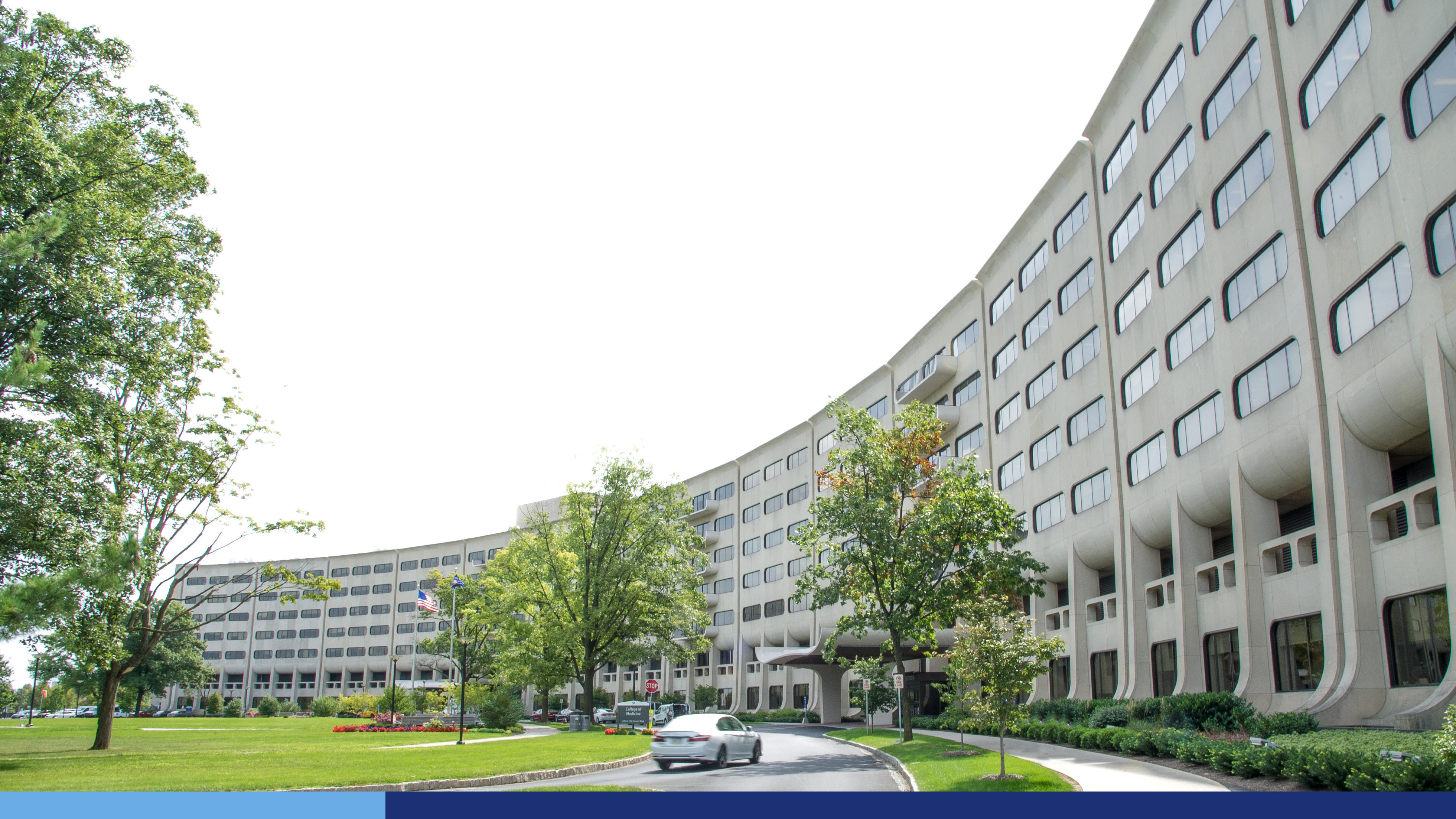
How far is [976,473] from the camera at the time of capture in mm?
33875

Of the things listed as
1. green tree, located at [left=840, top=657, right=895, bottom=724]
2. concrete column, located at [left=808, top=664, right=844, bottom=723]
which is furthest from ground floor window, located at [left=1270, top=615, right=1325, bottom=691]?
concrete column, located at [left=808, top=664, right=844, bottom=723]

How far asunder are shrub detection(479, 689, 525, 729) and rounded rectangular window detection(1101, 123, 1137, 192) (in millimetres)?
36329

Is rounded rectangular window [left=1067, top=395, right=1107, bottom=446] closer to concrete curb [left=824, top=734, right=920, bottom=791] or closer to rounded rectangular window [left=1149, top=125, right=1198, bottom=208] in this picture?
rounded rectangular window [left=1149, top=125, right=1198, bottom=208]

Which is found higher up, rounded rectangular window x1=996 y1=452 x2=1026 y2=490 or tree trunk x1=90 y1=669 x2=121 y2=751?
rounded rectangular window x1=996 y1=452 x2=1026 y2=490

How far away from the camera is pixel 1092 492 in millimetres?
37750

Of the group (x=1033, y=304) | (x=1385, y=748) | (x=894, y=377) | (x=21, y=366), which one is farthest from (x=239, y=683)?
(x=1385, y=748)

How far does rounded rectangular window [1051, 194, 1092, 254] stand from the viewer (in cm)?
3881

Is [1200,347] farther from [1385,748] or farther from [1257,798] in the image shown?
[1257,798]

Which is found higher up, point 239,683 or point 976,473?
point 976,473

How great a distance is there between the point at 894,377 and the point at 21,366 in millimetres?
49739

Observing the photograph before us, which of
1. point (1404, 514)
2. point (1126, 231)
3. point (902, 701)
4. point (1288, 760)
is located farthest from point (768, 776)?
point (1126, 231)

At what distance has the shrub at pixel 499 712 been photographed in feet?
155

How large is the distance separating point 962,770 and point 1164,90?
24522 mm

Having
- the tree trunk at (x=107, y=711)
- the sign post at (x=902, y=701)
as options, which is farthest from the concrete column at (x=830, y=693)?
→ the tree trunk at (x=107, y=711)
